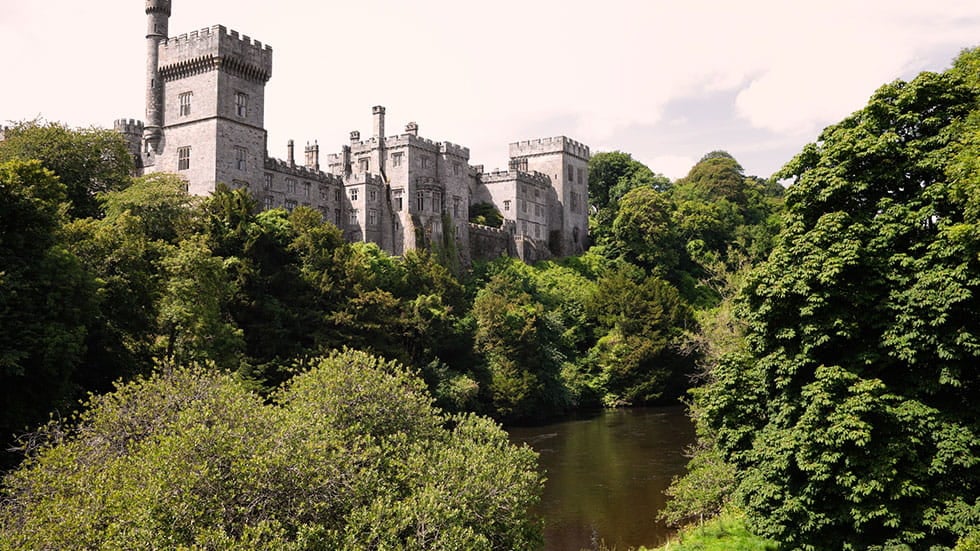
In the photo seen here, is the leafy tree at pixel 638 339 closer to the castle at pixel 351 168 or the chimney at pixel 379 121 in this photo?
the castle at pixel 351 168

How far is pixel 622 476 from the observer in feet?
119

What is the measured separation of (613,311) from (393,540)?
48.8m

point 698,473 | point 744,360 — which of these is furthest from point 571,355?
point 744,360

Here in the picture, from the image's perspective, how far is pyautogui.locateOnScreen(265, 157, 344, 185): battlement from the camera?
54.3 meters

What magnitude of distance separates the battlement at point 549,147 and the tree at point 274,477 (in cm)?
6407

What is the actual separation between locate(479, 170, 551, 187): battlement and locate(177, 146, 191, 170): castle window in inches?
1337

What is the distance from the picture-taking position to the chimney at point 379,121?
215ft

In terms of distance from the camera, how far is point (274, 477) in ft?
50.0

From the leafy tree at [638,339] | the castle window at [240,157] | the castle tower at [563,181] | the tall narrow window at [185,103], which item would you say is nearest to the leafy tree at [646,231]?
the castle tower at [563,181]

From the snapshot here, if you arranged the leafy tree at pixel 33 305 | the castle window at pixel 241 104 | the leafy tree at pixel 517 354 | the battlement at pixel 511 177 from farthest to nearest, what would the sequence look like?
1. the battlement at pixel 511 177
2. the leafy tree at pixel 517 354
3. the castle window at pixel 241 104
4. the leafy tree at pixel 33 305

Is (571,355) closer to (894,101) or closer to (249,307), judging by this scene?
(249,307)

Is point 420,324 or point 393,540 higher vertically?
point 420,324

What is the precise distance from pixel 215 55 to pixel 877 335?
1585 inches

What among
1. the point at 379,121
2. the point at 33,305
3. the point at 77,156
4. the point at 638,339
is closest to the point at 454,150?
the point at 379,121
